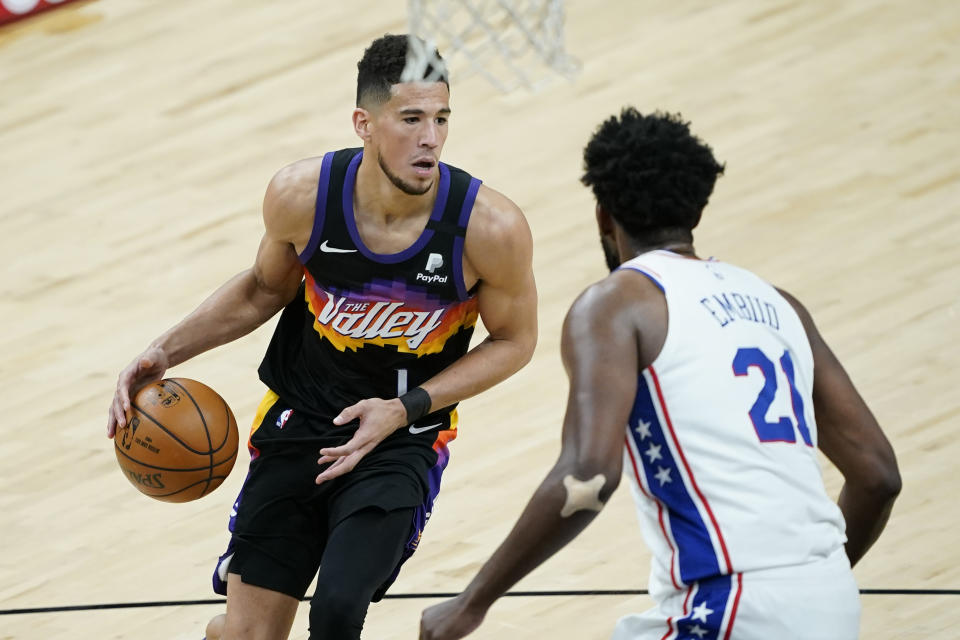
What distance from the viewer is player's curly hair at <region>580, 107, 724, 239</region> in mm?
2973

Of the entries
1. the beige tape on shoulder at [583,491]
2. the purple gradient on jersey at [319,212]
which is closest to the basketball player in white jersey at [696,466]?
the beige tape on shoulder at [583,491]

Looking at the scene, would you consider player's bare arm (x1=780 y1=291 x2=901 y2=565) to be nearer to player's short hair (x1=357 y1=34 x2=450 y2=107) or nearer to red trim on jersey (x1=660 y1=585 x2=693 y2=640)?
red trim on jersey (x1=660 y1=585 x2=693 y2=640)

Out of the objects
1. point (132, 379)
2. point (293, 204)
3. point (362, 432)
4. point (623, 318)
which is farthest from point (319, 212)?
point (623, 318)

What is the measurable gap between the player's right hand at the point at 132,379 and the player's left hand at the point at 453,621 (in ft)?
5.35

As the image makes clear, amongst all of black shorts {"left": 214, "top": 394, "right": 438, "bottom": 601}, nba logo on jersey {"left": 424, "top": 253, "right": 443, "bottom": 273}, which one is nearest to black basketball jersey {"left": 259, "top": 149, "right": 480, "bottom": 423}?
nba logo on jersey {"left": 424, "top": 253, "right": 443, "bottom": 273}

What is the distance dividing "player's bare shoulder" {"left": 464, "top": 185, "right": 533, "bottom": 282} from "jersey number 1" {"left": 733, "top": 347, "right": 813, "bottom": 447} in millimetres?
1231

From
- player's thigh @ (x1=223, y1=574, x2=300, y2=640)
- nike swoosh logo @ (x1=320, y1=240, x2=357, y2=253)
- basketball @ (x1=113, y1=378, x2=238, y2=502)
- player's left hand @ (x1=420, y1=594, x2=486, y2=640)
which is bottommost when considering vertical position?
player's thigh @ (x1=223, y1=574, x2=300, y2=640)

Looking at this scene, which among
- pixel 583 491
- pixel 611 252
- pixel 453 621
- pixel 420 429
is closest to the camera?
pixel 583 491

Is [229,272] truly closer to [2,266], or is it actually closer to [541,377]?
[2,266]

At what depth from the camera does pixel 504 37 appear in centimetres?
954

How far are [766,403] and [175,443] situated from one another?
6.27 feet

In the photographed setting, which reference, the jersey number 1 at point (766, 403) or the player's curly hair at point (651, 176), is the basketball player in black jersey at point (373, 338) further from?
the jersey number 1 at point (766, 403)

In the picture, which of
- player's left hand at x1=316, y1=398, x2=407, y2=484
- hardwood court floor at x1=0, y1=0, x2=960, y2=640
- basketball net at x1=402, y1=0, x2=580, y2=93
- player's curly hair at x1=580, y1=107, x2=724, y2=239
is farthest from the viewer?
basketball net at x1=402, y1=0, x2=580, y2=93

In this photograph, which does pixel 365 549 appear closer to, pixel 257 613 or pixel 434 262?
pixel 257 613
